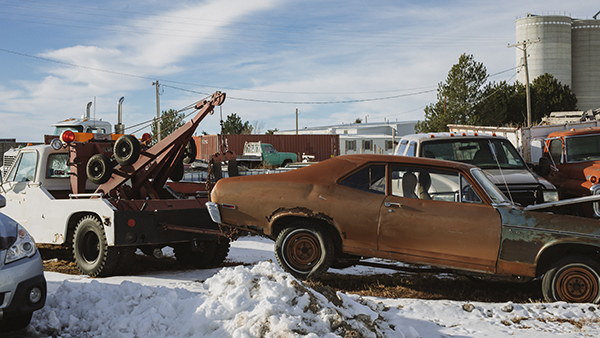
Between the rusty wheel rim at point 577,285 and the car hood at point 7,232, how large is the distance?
537 cm

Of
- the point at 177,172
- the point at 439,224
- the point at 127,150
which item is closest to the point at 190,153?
the point at 177,172

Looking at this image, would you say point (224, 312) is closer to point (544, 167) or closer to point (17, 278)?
point (17, 278)

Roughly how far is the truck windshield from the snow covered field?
6544 mm

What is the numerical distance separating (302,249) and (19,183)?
5067 mm

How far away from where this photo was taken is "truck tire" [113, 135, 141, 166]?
24.4 ft

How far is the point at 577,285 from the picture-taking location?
5492mm

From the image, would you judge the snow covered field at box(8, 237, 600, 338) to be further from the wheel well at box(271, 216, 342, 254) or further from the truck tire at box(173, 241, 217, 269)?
the truck tire at box(173, 241, 217, 269)

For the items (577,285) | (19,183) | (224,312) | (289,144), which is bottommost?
(577,285)

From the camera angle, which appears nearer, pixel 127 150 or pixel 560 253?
pixel 560 253

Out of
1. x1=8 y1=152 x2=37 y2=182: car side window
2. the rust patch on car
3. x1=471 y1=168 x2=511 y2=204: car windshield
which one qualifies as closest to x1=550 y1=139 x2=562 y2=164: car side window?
x1=471 y1=168 x2=511 y2=204: car windshield

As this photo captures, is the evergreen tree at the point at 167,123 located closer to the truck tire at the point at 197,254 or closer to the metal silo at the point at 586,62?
the truck tire at the point at 197,254

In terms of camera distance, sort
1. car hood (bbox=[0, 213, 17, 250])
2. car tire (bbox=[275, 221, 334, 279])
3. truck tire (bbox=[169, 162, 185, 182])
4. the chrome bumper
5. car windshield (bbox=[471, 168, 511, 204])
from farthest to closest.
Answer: truck tire (bbox=[169, 162, 185, 182]) → the chrome bumper → car tire (bbox=[275, 221, 334, 279]) → car windshield (bbox=[471, 168, 511, 204]) → car hood (bbox=[0, 213, 17, 250])

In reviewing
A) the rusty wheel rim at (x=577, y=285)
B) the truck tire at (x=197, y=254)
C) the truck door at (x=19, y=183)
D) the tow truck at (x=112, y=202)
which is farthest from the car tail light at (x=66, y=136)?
the rusty wheel rim at (x=577, y=285)

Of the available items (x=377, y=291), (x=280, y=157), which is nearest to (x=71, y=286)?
(x=377, y=291)
